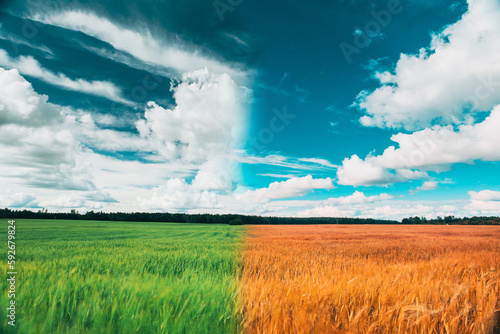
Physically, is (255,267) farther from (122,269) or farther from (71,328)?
(71,328)

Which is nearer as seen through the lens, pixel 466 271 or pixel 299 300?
pixel 299 300

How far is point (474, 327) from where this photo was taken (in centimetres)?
312

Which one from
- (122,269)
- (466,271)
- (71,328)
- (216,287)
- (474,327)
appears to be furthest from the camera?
(466,271)

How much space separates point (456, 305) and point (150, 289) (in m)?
4.16

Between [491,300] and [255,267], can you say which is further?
[255,267]

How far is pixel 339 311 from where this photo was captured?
3.17 metres

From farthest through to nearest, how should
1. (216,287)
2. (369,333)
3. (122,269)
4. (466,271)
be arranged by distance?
(466,271) → (122,269) → (216,287) → (369,333)

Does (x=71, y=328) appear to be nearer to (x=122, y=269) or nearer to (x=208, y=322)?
(x=208, y=322)

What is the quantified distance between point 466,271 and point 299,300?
5.86m

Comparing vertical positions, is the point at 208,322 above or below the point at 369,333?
above

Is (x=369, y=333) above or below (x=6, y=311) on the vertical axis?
below

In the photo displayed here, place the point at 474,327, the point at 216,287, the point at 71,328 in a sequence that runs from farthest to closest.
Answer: the point at 216,287
the point at 474,327
the point at 71,328

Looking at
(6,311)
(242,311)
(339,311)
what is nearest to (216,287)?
(242,311)

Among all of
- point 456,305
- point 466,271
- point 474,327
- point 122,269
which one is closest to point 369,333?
point 474,327
